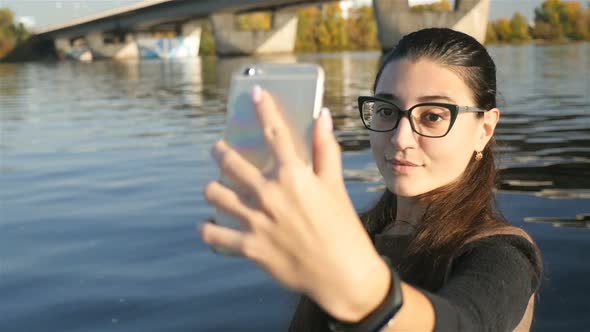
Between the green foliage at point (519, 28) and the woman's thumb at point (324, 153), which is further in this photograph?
the green foliage at point (519, 28)

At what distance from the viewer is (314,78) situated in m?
1.24

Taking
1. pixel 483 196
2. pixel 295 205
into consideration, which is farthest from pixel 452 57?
pixel 295 205

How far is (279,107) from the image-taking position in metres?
1.23

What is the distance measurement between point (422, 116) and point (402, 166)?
0.58 ft

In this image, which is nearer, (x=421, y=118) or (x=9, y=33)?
(x=421, y=118)

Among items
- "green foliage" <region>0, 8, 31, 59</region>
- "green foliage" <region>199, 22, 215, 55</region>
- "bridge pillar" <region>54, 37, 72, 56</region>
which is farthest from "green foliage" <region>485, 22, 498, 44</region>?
"green foliage" <region>0, 8, 31, 59</region>

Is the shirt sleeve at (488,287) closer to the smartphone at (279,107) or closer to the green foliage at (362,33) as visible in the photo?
the smartphone at (279,107)

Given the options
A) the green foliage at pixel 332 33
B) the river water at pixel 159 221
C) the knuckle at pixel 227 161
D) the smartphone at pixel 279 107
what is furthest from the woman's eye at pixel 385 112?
the green foliage at pixel 332 33

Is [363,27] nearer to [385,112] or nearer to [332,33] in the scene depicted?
[332,33]

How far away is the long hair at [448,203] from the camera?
2.16m

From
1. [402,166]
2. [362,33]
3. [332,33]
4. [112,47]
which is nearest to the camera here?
[402,166]

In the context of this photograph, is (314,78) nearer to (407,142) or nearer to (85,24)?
(407,142)

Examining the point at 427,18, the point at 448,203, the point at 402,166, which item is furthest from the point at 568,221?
the point at 427,18

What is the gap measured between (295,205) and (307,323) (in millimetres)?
1218
